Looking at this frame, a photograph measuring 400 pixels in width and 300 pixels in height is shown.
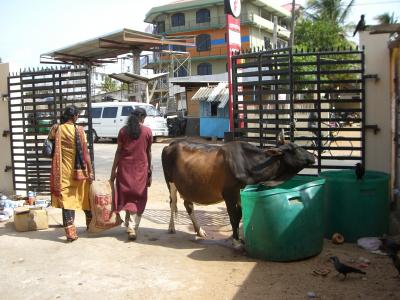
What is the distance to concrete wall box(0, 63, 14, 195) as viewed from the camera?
959 centimetres

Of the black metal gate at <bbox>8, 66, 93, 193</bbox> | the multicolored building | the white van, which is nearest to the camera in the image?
the black metal gate at <bbox>8, 66, 93, 193</bbox>

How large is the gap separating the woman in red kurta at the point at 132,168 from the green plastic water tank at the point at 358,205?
8.16 feet

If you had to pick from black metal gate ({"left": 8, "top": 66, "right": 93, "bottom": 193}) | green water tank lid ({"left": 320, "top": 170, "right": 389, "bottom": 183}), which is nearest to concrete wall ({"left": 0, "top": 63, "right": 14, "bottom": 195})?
black metal gate ({"left": 8, "top": 66, "right": 93, "bottom": 193})

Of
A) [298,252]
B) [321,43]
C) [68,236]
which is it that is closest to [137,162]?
[68,236]

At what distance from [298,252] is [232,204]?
1.07 meters

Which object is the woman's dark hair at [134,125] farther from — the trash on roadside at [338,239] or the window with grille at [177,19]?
the window with grille at [177,19]

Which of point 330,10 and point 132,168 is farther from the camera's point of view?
point 330,10

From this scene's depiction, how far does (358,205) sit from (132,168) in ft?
9.80

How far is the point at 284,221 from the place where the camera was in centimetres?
495

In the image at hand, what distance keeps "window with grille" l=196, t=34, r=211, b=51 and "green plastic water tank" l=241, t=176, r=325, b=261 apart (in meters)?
42.7

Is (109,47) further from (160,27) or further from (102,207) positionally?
(160,27)

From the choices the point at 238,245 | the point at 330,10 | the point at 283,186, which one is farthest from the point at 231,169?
the point at 330,10

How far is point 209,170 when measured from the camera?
602 centimetres

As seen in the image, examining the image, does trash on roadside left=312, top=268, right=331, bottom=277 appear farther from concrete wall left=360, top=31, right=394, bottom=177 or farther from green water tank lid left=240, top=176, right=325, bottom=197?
concrete wall left=360, top=31, right=394, bottom=177
